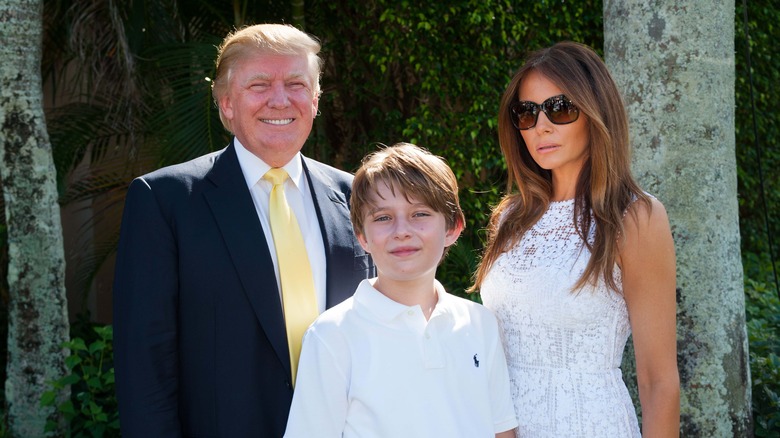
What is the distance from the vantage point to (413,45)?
646 centimetres

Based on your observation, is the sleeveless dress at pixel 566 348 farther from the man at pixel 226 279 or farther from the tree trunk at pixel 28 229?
the tree trunk at pixel 28 229

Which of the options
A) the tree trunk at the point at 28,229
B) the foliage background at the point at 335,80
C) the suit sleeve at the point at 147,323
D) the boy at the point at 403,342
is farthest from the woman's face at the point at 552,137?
the foliage background at the point at 335,80

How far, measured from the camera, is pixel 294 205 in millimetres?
A: 2584

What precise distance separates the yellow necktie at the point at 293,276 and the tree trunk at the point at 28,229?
2554 millimetres

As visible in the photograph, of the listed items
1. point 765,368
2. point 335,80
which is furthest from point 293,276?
point 335,80

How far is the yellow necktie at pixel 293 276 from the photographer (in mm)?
2387

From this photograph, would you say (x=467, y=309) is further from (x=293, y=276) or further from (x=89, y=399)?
(x=89, y=399)

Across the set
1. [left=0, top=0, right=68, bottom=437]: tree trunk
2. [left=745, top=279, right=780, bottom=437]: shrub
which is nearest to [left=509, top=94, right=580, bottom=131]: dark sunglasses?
[left=745, top=279, right=780, bottom=437]: shrub

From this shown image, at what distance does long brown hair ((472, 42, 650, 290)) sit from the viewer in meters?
2.26

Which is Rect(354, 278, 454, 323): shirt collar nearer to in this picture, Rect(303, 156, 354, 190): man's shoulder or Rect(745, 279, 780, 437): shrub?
Rect(303, 156, 354, 190): man's shoulder

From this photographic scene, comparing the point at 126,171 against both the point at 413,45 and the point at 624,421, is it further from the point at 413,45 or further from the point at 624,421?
the point at 624,421

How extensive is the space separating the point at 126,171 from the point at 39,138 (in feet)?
6.55

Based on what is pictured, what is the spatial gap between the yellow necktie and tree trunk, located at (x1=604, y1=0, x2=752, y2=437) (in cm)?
163

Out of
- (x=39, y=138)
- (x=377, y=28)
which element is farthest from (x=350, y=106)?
(x=39, y=138)
